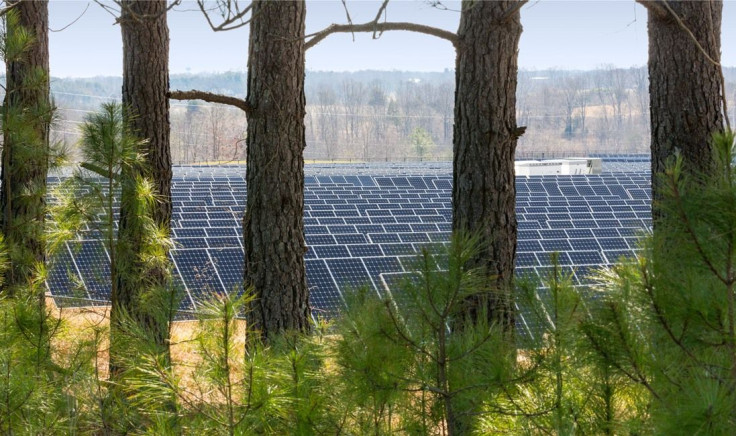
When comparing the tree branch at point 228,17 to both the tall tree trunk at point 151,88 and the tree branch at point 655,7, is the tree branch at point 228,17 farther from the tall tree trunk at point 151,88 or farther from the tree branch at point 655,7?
the tall tree trunk at point 151,88

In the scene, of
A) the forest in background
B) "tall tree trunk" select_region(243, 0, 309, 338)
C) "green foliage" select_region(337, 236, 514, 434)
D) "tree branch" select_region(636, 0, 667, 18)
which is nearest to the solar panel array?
"tall tree trunk" select_region(243, 0, 309, 338)

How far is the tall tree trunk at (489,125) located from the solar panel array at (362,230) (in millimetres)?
1547

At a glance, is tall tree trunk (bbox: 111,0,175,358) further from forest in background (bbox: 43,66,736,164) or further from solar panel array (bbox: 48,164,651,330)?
forest in background (bbox: 43,66,736,164)

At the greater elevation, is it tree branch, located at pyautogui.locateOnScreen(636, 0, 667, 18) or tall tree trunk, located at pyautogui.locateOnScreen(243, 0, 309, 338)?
tree branch, located at pyautogui.locateOnScreen(636, 0, 667, 18)

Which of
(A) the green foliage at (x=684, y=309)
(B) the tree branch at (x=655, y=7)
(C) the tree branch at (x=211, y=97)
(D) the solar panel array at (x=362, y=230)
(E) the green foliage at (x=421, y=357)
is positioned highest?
(B) the tree branch at (x=655, y=7)

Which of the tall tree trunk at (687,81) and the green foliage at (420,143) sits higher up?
the tall tree trunk at (687,81)

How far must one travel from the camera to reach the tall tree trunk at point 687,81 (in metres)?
5.68

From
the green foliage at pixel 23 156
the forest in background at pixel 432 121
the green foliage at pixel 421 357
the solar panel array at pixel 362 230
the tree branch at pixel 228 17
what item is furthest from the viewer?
the forest in background at pixel 432 121

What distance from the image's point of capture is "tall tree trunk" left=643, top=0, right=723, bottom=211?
568 centimetres

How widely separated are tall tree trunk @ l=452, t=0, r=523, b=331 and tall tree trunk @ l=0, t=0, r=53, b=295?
2856 mm

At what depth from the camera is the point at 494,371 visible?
318cm

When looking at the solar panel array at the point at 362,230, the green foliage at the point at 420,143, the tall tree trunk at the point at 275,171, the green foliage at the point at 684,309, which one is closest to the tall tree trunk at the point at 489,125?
the tall tree trunk at the point at 275,171

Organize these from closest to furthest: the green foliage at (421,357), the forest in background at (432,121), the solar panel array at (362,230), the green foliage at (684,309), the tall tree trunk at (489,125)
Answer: the green foliage at (684,309)
the green foliage at (421,357)
the tall tree trunk at (489,125)
the solar panel array at (362,230)
the forest in background at (432,121)

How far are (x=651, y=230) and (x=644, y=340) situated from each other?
1.19ft
